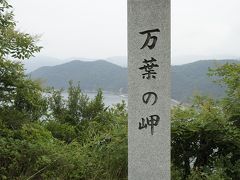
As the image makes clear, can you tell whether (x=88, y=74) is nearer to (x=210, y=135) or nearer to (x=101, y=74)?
(x=101, y=74)

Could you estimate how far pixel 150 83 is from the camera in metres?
4.33

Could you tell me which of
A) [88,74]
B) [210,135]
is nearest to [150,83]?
[210,135]

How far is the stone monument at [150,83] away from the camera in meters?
4.32

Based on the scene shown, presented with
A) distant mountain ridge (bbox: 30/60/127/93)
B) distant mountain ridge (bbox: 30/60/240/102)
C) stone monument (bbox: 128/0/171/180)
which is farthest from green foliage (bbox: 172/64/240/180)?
distant mountain ridge (bbox: 30/60/127/93)

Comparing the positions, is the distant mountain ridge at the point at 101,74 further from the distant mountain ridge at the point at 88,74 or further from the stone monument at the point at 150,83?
the stone monument at the point at 150,83

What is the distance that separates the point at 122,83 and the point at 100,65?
76.4ft

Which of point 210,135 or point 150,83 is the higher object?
point 150,83

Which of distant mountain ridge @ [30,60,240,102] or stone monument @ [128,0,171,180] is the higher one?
distant mountain ridge @ [30,60,240,102]

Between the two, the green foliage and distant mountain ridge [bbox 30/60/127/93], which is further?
distant mountain ridge [bbox 30/60/127/93]

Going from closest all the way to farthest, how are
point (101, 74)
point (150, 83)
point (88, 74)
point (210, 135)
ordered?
1. point (150, 83)
2. point (210, 135)
3. point (101, 74)
4. point (88, 74)

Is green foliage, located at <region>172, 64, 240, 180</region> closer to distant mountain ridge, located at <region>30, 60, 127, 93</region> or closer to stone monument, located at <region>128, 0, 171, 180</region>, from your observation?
stone monument, located at <region>128, 0, 171, 180</region>

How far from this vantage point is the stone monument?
4320mm

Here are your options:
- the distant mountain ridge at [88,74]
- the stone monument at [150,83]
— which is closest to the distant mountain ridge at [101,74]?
the distant mountain ridge at [88,74]

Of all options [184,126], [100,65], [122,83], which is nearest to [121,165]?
[184,126]
